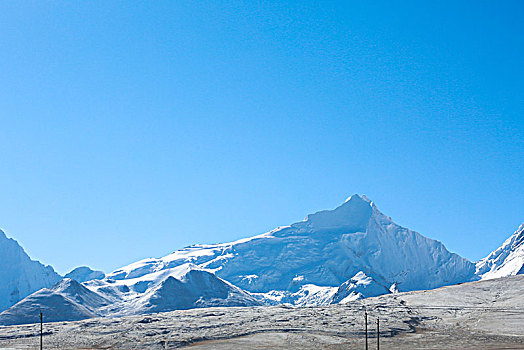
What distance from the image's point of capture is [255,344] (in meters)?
164

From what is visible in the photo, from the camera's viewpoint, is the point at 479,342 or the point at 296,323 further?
the point at 296,323

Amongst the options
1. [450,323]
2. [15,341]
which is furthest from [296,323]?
[15,341]

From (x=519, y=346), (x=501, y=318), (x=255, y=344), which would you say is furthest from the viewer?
(x=501, y=318)

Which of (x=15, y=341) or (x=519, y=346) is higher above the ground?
(x=15, y=341)

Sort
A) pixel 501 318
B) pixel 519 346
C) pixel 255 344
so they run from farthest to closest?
pixel 501 318 → pixel 255 344 → pixel 519 346

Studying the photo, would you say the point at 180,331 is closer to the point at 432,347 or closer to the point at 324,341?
the point at 324,341

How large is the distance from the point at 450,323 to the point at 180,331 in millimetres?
86836

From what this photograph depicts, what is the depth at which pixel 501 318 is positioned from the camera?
190500mm

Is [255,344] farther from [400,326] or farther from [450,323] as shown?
[450,323]

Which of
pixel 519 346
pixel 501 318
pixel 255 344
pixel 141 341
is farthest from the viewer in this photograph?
pixel 501 318

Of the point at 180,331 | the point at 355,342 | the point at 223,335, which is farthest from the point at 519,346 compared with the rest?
the point at 180,331

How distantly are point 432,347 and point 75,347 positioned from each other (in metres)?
103

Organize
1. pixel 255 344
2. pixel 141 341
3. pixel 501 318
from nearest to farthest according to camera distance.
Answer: pixel 255 344 < pixel 141 341 < pixel 501 318

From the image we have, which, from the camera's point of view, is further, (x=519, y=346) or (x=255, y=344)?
(x=255, y=344)
